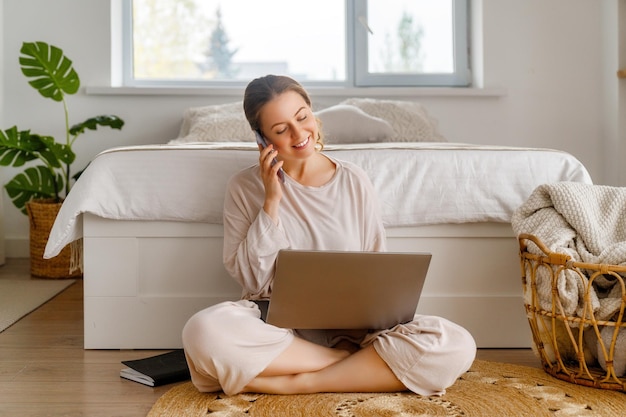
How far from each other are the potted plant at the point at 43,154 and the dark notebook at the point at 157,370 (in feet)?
5.22

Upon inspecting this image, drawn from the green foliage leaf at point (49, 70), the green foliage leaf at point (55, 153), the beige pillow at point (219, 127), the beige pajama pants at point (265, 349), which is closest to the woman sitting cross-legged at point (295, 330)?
the beige pajama pants at point (265, 349)

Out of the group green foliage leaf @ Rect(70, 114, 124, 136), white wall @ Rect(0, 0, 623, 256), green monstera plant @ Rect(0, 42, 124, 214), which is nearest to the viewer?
green monstera plant @ Rect(0, 42, 124, 214)

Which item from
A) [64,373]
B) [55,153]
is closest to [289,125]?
[64,373]

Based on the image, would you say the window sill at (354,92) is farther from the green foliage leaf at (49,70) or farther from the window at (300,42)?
the green foliage leaf at (49,70)

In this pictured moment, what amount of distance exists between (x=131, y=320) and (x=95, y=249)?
22 cm

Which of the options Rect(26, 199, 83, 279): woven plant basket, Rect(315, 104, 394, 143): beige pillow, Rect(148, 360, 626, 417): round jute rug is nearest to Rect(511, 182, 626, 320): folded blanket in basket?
Rect(148, 360, 626, 417): round jute rug

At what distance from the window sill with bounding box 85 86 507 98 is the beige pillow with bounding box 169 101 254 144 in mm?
314

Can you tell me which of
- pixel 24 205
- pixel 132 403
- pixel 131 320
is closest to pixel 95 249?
pixel 131 320

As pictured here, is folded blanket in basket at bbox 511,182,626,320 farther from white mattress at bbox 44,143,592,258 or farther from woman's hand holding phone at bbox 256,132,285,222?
woman's hand holding phone at bbox 256,132,285,222

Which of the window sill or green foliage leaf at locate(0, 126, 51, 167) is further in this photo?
the window sill

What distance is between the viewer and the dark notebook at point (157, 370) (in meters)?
1.94

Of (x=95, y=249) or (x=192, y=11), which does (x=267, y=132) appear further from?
(x=192, y=11)

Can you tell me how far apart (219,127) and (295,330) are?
65.9 inches

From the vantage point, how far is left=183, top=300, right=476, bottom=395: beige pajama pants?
1.76m
